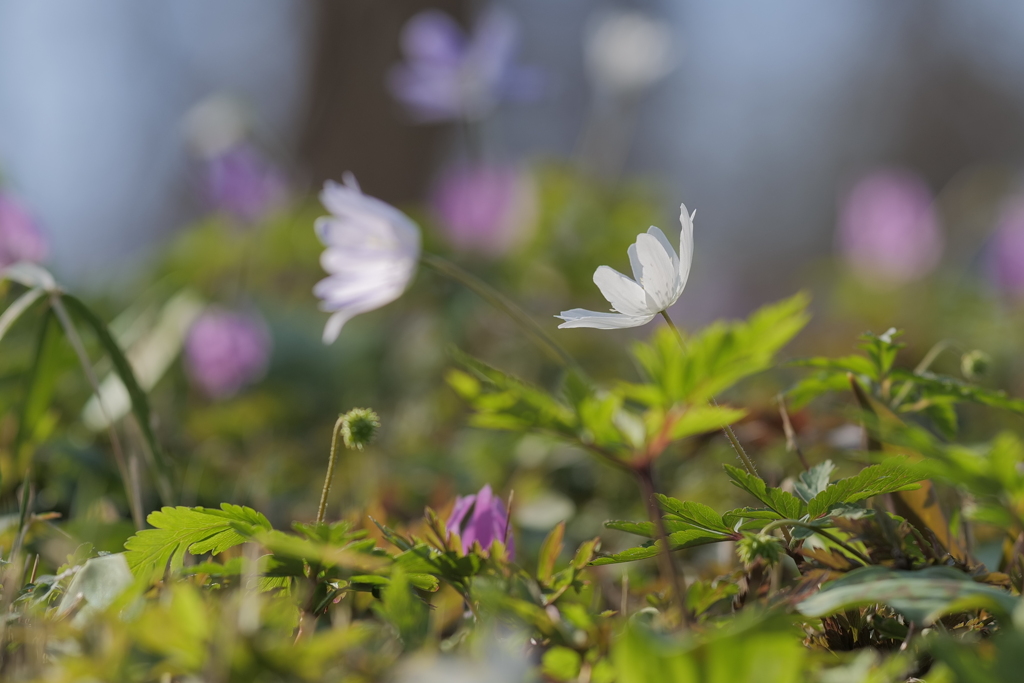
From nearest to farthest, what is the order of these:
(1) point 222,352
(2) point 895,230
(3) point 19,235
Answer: (3) point 19,235 < (1) point 222,352 < (2) point 895,230

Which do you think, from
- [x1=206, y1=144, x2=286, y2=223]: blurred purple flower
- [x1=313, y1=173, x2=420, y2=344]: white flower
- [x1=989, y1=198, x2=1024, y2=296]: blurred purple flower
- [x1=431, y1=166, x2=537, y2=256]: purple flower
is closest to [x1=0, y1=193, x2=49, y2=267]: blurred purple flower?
[x1=313, y1=173, x2=420, y2=344]: white flower

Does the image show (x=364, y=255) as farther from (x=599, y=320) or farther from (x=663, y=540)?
(x=663, y=540)

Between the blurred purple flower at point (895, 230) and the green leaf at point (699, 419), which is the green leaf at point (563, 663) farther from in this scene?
the blurred purple flower at point (895, 230)

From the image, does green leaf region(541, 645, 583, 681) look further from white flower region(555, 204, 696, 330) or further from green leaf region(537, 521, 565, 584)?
white flower region(555, 204, 696, 330)

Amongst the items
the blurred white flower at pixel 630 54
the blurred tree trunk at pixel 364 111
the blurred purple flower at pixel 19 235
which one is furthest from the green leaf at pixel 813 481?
the blurred tree trunk at pixel 364 111

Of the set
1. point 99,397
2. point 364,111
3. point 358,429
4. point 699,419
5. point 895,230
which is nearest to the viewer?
point 699,419

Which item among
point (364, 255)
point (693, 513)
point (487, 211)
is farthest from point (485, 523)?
point (487, 211)
